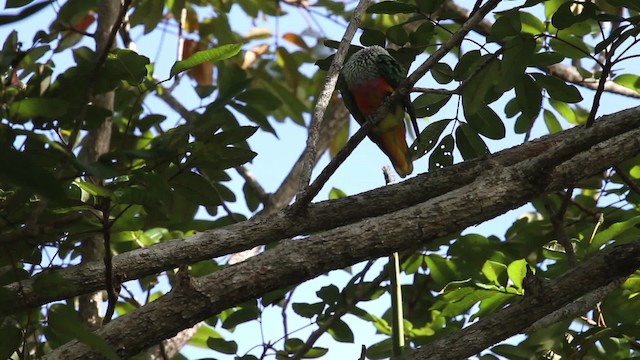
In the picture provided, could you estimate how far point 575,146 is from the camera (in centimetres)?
236

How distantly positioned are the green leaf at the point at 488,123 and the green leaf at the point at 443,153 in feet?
0.38

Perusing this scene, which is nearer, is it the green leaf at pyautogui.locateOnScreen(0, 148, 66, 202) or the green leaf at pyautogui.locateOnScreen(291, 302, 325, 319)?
the green leaf at pyautogui.locateOnScreen(0, 148, 66, 202)

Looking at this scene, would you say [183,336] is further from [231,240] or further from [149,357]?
[231,240]

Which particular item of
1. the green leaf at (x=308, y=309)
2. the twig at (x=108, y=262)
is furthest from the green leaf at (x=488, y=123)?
the twig at (x=108, y=262)

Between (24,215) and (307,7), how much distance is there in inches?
146

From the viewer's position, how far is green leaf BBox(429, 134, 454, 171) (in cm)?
328

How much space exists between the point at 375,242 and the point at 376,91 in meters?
2.11

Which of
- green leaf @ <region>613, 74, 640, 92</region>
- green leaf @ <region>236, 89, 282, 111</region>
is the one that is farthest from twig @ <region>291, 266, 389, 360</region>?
green leaf @ <region>613, 74, 640, 92</region>

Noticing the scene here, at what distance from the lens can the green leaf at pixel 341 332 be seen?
11.1ft

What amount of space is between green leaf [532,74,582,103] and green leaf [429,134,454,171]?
1.38ft

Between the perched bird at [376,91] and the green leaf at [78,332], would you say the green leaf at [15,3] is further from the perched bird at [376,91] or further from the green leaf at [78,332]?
the perched bird at [376,91]

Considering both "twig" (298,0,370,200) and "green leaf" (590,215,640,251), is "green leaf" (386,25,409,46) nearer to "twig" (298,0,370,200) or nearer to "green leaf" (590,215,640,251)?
"twig" (298,0,370,200)

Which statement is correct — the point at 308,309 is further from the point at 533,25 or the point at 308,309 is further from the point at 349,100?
the point at 533,25

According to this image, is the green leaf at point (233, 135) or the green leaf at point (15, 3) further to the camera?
the green leaf at point (233, 135)
